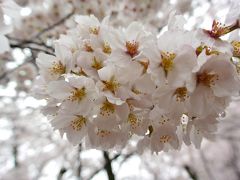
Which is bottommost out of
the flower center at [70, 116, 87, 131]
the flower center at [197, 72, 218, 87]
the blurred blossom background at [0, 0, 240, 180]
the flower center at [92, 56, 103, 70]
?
the flower center at [197, 72, 218, 87]

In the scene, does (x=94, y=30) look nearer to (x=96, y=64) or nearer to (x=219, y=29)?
(x=96, y=64)

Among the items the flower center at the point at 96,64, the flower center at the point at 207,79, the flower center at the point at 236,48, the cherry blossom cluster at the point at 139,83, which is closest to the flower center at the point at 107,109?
the cherry blossom cluster at the point at 139,83

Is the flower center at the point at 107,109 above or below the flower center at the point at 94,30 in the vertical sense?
below

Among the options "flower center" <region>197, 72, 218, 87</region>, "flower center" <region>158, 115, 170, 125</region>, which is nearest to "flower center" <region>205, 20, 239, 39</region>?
"flower center" <region>197, 72, 218, 87</region>

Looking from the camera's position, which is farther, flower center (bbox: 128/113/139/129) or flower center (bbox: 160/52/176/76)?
flower center (bbox: 128/113/139/129)

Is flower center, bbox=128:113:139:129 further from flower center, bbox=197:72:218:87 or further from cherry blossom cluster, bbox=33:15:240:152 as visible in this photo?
flower center, bbox=197:72:218:87

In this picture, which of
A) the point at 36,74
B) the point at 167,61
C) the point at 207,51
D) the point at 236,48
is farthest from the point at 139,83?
the point at 36,74

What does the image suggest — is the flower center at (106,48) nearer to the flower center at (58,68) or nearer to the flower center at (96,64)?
the flower center at (96,64)

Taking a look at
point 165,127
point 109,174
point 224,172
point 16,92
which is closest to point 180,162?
point 224,172
